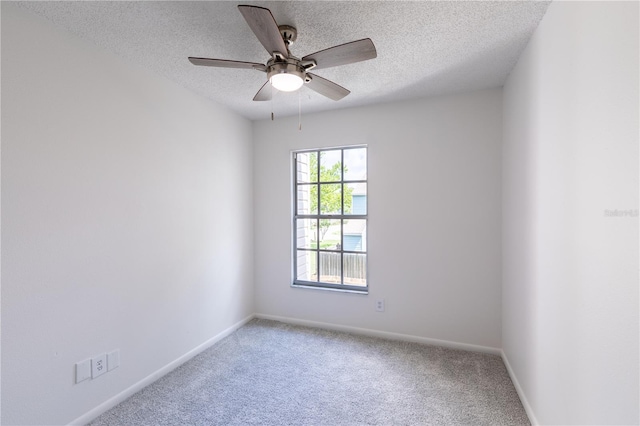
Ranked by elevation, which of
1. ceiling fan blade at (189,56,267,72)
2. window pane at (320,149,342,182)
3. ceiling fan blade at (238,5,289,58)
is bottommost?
window pane at (320,149,342,182)

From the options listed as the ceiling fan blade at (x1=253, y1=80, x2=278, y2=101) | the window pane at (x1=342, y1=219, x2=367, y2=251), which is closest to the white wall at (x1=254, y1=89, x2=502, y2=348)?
the window pane at (x1=342, y1=219, x2=367, y2=251)

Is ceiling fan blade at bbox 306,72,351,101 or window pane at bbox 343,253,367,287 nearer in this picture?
ceiling fan blade at bbox 306,72,351,101

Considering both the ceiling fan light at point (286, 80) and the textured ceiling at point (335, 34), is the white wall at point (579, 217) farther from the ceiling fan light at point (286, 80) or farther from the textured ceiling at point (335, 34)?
the ceiling fan light at point (286, 80)

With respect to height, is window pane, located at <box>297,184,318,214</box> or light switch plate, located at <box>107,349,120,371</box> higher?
window pane, located at <box>297,184,318,214</box>

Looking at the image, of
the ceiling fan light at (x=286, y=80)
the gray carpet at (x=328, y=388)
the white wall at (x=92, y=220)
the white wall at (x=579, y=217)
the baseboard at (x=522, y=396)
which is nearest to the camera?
the white wall at (x=579, y=217)

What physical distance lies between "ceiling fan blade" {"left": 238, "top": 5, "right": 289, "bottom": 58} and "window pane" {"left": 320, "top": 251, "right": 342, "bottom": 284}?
90.9 inches

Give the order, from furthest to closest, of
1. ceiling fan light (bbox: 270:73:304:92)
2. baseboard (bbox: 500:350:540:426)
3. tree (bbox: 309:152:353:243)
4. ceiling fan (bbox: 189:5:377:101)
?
tree (bbox: 309:152:353:243) → baseboard (bbox: 500:350:540:426) → ceiling fan light (bbox: 270:73:304:92) → ceiling fan (bbox: 189:5:377:101)

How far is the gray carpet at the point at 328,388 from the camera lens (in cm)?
195

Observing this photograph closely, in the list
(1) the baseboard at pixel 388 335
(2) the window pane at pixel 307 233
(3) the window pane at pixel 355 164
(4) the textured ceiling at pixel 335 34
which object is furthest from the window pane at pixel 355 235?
(4) the textured ceiling at pixel 335 34

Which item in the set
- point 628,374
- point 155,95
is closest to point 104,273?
point 155,95

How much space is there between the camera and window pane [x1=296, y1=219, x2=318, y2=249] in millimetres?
3572

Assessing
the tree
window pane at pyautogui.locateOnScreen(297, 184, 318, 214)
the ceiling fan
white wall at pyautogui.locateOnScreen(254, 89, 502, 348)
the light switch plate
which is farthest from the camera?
window pane at pyautogui.locateOnScreen(297, 184, 318, 214)

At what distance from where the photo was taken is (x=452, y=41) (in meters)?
1.96

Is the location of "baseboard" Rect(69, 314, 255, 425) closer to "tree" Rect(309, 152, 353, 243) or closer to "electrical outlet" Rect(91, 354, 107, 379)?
"electrical outlet" Rect(91, 354, 107, 379)
